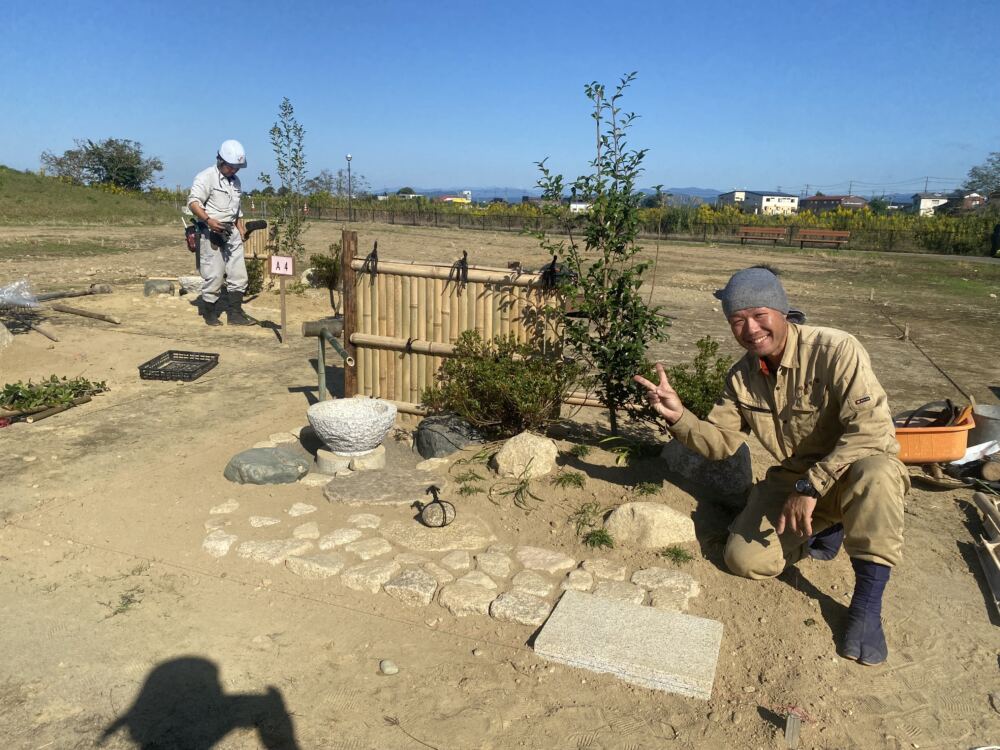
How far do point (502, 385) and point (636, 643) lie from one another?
215cm

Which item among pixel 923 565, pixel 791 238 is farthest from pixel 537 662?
pixel 791 238

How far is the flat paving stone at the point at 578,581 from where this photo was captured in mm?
3572

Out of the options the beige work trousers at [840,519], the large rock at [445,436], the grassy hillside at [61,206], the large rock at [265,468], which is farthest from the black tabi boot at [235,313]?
the grassy hillside at [61,206]

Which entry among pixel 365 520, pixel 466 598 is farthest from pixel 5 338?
pixel 466 598

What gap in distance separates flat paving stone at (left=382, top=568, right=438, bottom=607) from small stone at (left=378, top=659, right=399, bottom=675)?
0.46 meters

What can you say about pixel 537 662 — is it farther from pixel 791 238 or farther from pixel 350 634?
pixel 791 238

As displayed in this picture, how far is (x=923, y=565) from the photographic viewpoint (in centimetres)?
386

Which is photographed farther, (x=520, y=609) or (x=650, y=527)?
(x=650, y=527)

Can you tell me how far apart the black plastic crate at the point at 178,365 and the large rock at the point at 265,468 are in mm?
2577

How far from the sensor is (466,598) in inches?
136

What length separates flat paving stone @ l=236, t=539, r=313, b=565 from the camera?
3.78 meters

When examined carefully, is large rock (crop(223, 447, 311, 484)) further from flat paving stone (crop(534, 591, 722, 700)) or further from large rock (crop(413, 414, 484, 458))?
flat paving stone (crop(534, 591, 722, 700))

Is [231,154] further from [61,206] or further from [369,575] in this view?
[61,206]

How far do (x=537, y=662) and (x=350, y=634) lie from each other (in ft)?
2.69
